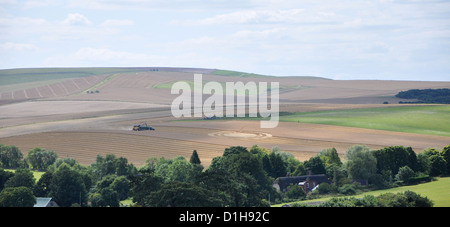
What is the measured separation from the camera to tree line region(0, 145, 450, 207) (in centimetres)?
5641

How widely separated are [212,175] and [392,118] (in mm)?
80722

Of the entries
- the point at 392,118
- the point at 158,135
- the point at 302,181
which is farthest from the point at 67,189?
the point at 392,118

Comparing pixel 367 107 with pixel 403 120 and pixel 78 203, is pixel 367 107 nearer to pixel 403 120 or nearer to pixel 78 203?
pixel 403 120

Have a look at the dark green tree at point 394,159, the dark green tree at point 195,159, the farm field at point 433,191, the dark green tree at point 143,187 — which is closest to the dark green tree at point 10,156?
the dark green tree at point 195,159

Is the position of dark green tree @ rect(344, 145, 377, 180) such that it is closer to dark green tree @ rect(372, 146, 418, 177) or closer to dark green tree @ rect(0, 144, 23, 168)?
dark green tree @ rect(372, 146, 418, 177)

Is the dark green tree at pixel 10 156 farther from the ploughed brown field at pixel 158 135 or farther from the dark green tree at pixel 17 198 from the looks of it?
the dark green tree at pixel 17 198

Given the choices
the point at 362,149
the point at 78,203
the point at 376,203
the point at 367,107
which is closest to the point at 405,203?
the point at 376,203

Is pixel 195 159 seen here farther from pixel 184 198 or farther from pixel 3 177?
pixel 184 198

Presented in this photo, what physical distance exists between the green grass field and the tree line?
3216 cm

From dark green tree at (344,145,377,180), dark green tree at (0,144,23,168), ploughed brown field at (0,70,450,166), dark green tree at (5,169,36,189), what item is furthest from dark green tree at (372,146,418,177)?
dark green tree at (0,144,23,168)

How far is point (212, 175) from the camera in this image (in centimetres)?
5700

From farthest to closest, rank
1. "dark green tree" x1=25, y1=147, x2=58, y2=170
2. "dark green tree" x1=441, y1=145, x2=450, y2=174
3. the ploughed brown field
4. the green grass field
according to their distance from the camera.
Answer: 1. the green grass field
2. the ploughed brown field
3. "dark green tree" x1=25, y1=147, x2=58, y2=170
4. "dark green tree" x1=441, y1=145, x2=450, y2=174
